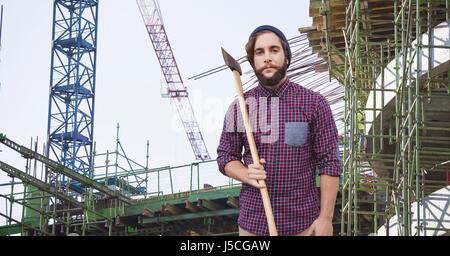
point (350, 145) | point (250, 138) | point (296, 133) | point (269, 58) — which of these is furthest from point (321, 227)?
point (350, 145)

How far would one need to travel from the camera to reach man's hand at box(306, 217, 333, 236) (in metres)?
8.61

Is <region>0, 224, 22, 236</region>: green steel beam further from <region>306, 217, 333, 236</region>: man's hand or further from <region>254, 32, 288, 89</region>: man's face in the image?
<region>306, 217, 333, 236</region>: man's hand

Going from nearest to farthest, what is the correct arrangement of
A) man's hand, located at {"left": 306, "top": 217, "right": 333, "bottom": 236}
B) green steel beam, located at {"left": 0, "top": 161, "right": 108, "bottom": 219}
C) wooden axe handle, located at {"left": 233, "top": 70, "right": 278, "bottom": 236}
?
wooden axe handle, located at {"left": 233, "top": 70, "right": 278, "bottom": 236}
man's hand, located at {"left": 306, "top": 217, "right": 333, "bottom": 236}
green steel beam, located at {"left": 0, "top": 161, "right": 108, "bottom": 219}

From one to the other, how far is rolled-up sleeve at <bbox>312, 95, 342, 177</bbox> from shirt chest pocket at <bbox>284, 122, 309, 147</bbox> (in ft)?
0.26

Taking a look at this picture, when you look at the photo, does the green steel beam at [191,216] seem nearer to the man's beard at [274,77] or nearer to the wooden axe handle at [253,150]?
the man's beard at [274,77]

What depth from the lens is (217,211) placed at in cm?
3331

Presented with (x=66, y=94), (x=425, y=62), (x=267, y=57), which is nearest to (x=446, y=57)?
(x=425, y=62)

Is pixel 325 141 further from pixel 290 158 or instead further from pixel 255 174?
pixel 255 174

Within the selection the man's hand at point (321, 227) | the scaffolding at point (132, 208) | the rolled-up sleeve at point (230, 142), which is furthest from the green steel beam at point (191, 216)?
the man's hand at point (321, 227)

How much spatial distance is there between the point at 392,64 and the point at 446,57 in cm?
221

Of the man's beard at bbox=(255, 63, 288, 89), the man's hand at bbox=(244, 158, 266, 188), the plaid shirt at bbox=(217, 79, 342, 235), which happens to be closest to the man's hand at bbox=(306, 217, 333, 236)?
the plaid shirt at bbox=(217, 79, 342, 235)

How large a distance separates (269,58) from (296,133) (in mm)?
648

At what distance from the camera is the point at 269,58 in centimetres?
887

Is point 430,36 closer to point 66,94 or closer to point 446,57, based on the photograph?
point 446,57
